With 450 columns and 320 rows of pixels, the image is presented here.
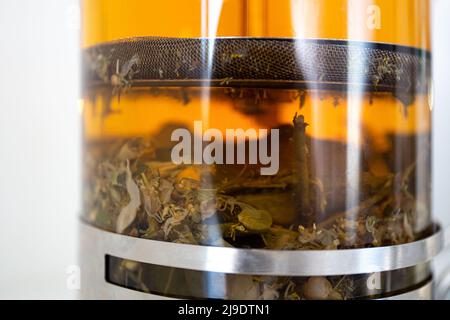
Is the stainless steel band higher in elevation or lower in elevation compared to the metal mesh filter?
lower

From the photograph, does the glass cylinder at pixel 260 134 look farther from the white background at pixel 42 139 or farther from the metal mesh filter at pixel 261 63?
the white background at pixel 42 139

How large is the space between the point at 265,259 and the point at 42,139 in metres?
0.54

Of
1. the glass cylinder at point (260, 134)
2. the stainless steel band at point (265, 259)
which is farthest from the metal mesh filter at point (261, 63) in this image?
the stainless steel band at point (265, 259)

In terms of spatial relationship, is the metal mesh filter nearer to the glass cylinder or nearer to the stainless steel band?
the glass cylinder

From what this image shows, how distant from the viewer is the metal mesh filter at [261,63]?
0.50 m

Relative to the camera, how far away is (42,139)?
2.94ft

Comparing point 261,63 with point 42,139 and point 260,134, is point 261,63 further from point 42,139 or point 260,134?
point 42,139

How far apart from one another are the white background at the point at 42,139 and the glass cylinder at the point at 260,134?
36 centimetres

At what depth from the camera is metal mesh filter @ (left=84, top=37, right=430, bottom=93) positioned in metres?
0.50

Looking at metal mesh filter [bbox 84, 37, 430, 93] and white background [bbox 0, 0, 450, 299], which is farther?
white background [bbox 0, 0, 450, 299]

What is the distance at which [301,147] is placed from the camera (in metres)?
0.50

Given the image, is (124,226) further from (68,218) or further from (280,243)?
(68,218)

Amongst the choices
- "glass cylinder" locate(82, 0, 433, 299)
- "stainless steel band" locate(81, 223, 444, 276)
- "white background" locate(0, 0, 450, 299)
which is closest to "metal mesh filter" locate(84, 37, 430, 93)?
"glass cylinder" locate(82, 0, 433, 299)

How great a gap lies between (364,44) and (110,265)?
339 millimetres
